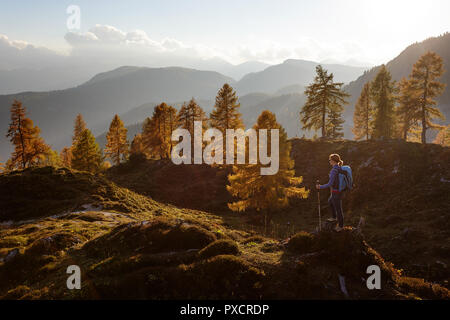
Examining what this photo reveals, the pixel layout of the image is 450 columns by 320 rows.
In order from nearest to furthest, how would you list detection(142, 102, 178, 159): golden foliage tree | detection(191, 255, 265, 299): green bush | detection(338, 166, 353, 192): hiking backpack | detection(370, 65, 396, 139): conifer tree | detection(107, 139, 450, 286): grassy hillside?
detection(191, 255, 265, 299): green bush, detection(338, 166, 353, 192): hiking backpack, detection(107, 139, 450, 286): grassy hillside, detection(370, 65, 396, 139): conifer tree, detection(142, 102, 178, 159): golden foliage tree

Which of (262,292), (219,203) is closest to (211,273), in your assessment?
(262,292)

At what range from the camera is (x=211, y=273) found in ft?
25.7

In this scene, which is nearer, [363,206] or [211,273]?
[211,273]

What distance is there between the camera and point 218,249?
30.3 feet

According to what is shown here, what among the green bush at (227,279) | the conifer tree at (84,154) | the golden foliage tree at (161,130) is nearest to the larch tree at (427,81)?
the green bush at (227,279)

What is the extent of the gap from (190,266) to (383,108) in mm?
44179

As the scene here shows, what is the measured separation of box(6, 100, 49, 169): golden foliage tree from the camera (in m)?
37.0

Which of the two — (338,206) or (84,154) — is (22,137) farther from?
(338,206)

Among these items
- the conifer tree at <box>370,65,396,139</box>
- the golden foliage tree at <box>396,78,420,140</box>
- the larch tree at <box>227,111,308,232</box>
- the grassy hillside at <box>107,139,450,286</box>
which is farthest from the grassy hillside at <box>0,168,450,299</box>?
the conifer tree at <box>370,65,396,139</box>

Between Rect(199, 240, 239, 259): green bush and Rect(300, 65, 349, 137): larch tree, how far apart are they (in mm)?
35807

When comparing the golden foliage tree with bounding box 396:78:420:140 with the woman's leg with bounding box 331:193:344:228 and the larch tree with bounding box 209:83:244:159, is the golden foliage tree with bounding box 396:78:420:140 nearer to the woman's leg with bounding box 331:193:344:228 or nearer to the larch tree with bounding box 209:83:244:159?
the larch tree with bounding box 209:83:244:159

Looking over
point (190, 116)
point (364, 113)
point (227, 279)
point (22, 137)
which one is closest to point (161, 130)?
point (190, 116)
